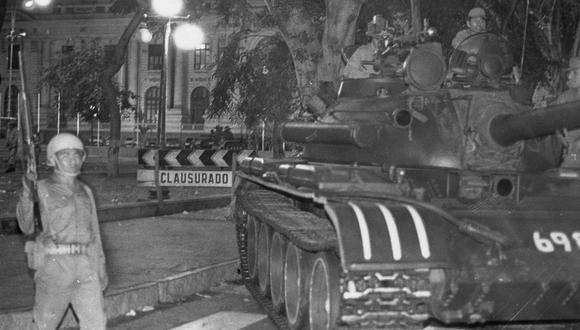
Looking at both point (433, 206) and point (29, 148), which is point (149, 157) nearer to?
point (29, 148)

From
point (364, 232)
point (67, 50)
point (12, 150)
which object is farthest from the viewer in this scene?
point (67, 50)

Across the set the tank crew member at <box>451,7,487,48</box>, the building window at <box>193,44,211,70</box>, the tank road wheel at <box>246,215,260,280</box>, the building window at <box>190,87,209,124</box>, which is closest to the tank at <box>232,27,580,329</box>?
the tank crew member at <box>451,7,487,48</box>

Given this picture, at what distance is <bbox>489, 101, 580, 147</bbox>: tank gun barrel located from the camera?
6559 mm

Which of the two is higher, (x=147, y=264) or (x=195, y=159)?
(x=195, y=159)

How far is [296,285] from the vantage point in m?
8.26

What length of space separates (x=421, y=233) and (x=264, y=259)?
3.99m

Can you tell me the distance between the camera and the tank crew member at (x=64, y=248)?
19.8 ft

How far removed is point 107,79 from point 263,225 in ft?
68.2

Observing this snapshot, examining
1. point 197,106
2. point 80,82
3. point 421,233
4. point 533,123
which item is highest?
point 80,82

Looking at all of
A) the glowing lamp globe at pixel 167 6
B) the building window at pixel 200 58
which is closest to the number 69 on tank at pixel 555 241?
the glowing lamp globe at pixel 167 6

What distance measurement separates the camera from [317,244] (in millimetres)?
6855

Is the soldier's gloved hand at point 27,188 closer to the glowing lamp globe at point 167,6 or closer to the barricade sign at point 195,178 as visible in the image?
the barricade sign at point 195,178

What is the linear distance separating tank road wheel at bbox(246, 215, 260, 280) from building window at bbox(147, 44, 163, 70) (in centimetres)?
6524

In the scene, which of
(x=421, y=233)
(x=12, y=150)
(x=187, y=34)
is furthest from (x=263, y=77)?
(x=421, y=233)
